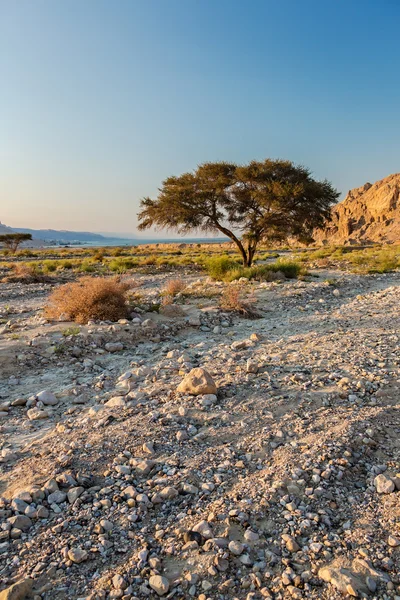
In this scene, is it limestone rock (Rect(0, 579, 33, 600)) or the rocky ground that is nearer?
limestone rock (Rect(0, 579, 33, 600))

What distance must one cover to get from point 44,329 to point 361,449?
18.8ft

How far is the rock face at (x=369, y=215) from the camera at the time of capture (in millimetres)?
74062

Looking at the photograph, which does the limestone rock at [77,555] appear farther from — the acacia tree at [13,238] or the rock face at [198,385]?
the acacia tree at [13,238]

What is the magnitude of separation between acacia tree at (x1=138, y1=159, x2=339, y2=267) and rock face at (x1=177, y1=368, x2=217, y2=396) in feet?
49.1

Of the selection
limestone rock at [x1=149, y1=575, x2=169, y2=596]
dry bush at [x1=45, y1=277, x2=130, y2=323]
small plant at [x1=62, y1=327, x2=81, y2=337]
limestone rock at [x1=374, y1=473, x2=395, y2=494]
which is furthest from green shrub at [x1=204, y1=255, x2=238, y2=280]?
limestone rock at [x1=149, y1=575, x2=169, y2=596]

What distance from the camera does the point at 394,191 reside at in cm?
7819

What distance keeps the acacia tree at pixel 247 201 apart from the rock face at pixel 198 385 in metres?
15.0

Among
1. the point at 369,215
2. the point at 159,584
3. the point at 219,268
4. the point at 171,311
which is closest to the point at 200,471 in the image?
the point at 159,584

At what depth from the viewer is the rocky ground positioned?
2072 millimetres

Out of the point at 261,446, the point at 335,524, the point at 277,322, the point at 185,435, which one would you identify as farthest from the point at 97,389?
the point at 277,322

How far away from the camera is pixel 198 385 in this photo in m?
4.32

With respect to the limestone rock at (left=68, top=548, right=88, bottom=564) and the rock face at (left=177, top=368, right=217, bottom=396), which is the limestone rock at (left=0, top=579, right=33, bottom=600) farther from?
the rock face at (left=177, top=368, right=217, bottom=396)

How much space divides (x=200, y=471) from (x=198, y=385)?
1.41m

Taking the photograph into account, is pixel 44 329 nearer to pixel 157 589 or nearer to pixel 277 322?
pixel 277 322
